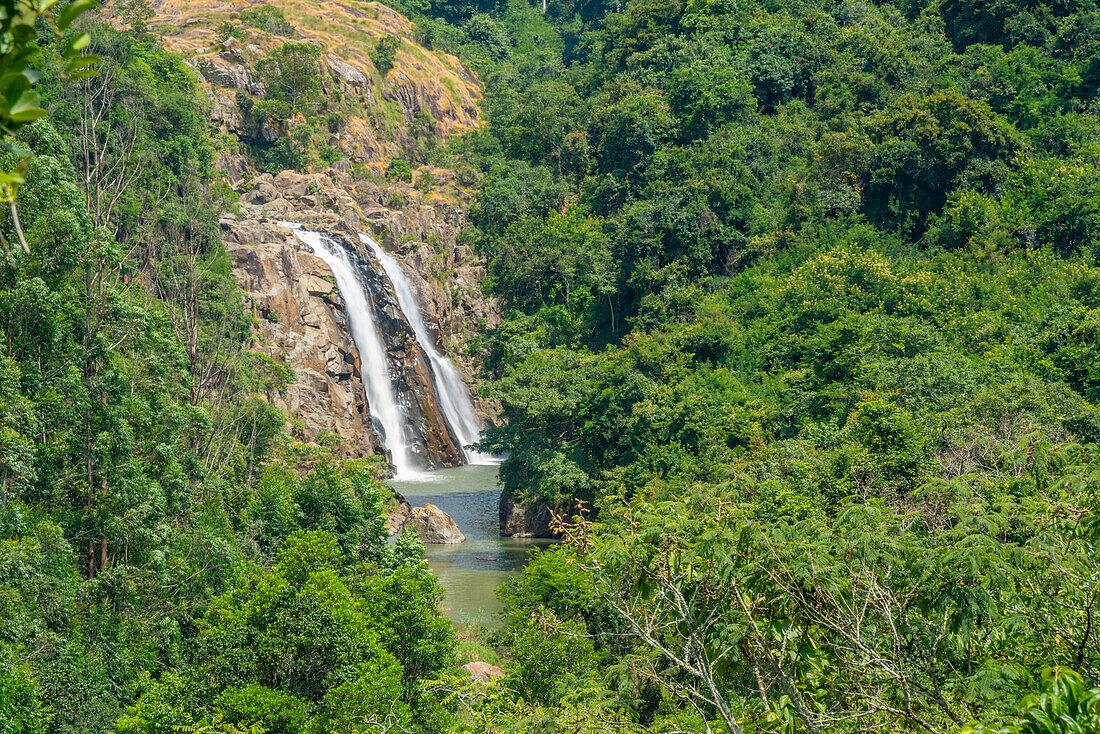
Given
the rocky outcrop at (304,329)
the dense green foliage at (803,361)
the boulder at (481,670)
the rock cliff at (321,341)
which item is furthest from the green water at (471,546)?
the rocky outcrop at (304,329)

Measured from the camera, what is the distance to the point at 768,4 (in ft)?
153

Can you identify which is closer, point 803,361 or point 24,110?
point 24,110

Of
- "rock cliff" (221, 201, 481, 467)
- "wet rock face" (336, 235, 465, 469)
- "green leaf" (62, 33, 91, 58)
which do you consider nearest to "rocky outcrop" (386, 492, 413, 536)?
"rock cliff" (221, 201, 481, 467)

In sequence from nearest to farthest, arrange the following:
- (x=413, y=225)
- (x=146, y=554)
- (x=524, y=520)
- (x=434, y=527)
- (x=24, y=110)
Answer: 1. (x=24, y=110)
2. (x=146, y=554)
3. (x=434, y=527)
4. (x=524, y=520)
5. (x=413, y=225)

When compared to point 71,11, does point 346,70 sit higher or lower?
higher

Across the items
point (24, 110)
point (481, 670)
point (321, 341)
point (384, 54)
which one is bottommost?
point (481, 670)

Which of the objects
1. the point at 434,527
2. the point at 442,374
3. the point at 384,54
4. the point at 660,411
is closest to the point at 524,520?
the point at 434,527

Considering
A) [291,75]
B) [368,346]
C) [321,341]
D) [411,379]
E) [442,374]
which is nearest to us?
[321,341]

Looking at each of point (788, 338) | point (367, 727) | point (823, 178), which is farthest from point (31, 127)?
point (823, 178)

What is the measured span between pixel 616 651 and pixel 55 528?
373 inches

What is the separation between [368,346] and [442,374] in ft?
15.7

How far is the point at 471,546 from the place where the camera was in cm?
2795

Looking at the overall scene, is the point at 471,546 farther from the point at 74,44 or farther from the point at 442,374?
the point at 74,44

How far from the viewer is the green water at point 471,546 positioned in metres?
22.1
